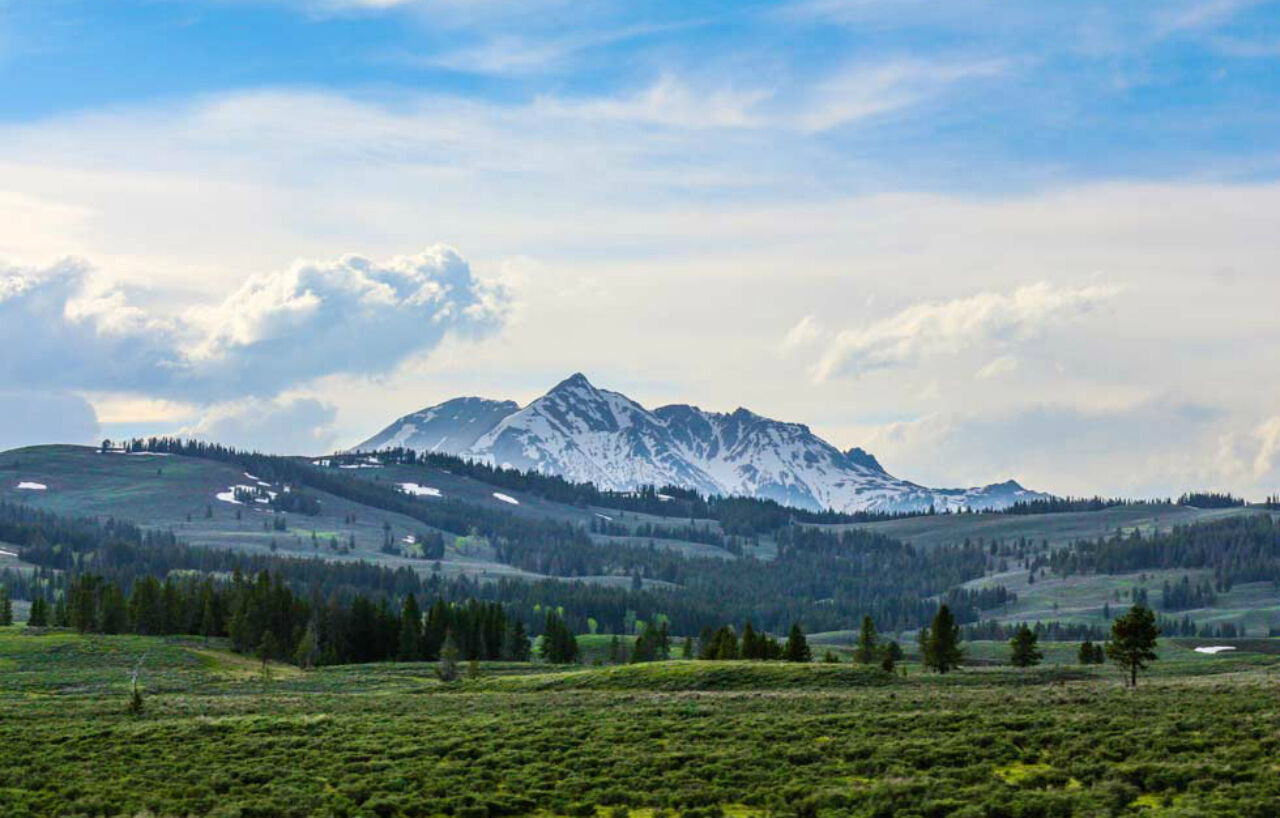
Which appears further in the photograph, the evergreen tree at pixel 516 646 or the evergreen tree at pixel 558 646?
the evergreen tree at pixel 558 646

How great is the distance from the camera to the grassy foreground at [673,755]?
1369 inches

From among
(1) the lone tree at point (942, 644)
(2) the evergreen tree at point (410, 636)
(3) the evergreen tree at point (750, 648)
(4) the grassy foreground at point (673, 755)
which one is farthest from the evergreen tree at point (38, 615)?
(1) the lone tree at point (942, 644)

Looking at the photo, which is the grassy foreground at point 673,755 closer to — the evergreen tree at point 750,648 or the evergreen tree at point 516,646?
the evergreen tree at point 750,648

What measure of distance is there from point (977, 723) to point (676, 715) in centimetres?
1396

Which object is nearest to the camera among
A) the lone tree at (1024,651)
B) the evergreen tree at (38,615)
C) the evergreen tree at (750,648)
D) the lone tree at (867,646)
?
the evergreen tree at (750,648)

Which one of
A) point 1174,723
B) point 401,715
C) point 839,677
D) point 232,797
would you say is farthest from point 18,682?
point 1174,723

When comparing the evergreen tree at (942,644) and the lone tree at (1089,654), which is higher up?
the evergreen tree at (942,644)

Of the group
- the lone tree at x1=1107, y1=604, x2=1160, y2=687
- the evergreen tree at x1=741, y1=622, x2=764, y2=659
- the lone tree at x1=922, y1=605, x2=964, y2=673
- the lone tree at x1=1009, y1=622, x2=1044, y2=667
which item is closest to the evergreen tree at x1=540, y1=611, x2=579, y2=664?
the evergreen tree at x1=741, y1=622, x2=764, y2=659

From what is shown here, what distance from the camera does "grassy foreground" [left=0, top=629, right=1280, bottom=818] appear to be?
34.8m

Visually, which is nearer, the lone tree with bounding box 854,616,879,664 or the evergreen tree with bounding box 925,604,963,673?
the evergreen tree with bounding box 925,604,963,673

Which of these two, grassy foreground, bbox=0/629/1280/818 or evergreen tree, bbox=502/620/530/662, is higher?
grassy foreground, bbox=0/629/1280/818

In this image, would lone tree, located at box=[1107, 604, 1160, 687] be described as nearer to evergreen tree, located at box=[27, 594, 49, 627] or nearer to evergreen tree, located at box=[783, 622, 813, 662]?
evergreen tree, located at box=[783, 622, 813, 662]

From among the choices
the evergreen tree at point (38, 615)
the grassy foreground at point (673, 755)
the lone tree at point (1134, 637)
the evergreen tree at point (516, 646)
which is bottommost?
the evergreen tree at point (516, 646)

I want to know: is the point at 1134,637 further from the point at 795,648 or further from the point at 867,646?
the point at 867,646
